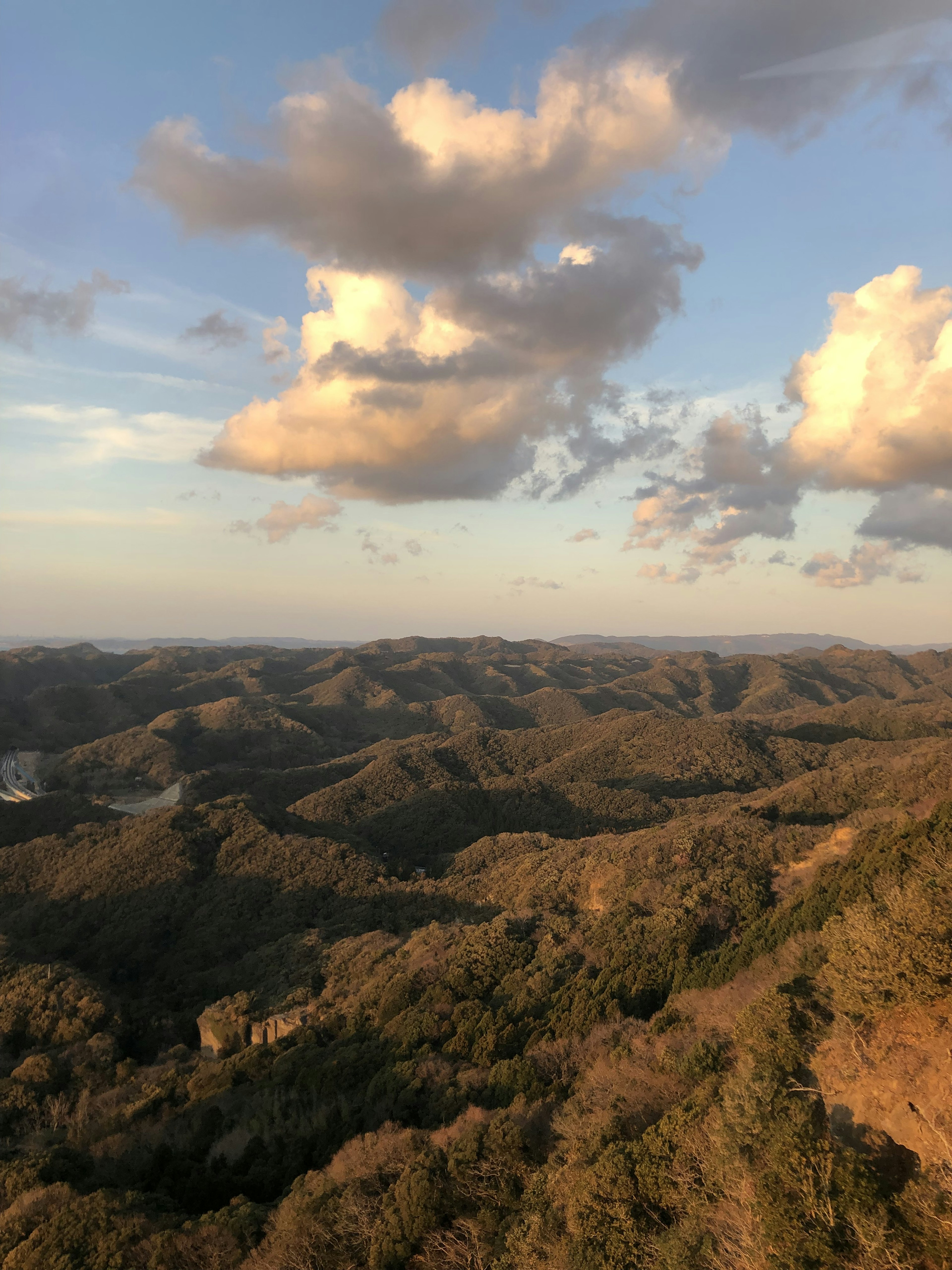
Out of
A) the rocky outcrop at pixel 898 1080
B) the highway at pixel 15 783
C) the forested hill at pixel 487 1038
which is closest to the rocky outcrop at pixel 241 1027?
the forested hill at pixel 487 1038

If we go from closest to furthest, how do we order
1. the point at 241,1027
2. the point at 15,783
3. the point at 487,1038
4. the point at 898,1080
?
the point at 898,1080 → the point at 487,1038 → the point at 241,1027 → the point at 15,783

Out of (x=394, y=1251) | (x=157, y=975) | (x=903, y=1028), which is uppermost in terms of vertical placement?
(x=903, y=1028)

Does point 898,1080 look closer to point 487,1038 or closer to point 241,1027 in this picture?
point 487,1038

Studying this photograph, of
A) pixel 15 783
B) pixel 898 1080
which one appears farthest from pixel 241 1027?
pixel 15 783

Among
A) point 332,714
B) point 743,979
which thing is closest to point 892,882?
point 743,979

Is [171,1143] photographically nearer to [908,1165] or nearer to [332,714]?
[908,1165]

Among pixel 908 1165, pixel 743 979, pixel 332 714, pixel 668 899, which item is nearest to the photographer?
pixel 908 1165
